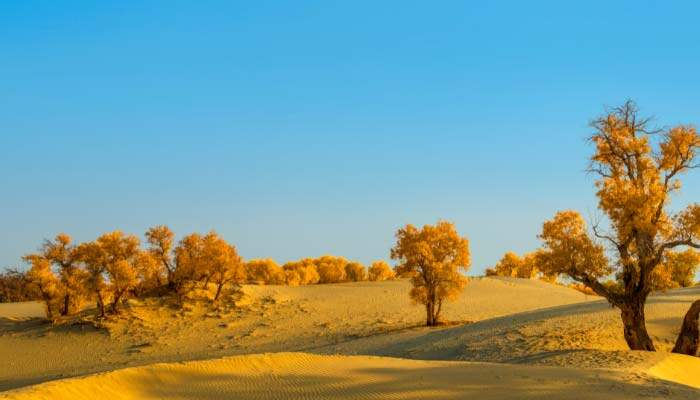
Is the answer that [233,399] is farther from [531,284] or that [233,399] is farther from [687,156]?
[531,284]

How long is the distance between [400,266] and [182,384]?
21.8 m

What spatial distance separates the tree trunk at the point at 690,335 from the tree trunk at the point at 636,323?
3.70 feet

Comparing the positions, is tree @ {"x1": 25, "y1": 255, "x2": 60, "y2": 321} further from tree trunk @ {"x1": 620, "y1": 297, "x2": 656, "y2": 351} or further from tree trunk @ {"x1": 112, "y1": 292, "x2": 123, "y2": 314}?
tree trunk @ {"x1": 620, "y1": 297, "x2": 656, "y2": 351}

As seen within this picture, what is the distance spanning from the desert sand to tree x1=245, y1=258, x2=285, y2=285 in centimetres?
1105

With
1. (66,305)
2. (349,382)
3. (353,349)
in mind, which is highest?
(66,305)

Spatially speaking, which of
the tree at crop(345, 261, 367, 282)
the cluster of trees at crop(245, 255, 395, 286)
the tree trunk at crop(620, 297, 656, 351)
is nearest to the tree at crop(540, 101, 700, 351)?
the tree trunk at crop(620, 297, 656, 351)

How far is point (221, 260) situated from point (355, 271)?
34.3 meters

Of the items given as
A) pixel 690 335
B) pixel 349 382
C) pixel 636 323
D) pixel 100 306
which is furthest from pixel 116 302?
pixel 690 335

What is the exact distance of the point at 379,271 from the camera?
81.0 metres

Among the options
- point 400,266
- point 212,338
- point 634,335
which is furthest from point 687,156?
point 212,338

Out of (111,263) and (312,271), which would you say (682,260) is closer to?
(111,263)

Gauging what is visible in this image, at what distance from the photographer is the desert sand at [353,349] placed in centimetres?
1919

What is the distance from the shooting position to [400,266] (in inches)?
1607

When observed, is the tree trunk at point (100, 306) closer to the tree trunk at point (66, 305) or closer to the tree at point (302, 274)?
the tree trunk at point (66, 305)
